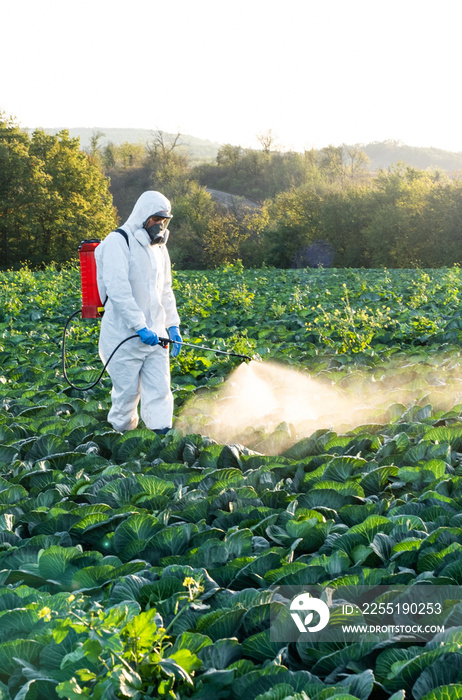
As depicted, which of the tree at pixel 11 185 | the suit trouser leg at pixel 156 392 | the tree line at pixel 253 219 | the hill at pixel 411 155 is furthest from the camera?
the hill at pixel 411 155

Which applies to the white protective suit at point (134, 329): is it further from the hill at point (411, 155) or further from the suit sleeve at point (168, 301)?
the hill at point (411, 155)

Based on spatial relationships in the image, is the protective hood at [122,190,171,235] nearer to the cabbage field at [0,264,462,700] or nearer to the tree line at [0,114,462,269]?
the cabbage field at [0,264,462,700]

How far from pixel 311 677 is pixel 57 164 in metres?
45.9

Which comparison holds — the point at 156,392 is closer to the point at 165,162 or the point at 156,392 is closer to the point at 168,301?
the point at 168,301

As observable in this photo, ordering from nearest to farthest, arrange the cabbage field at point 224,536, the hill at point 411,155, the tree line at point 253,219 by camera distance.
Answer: the cabbage field at point 224,536 < the tree line at point 253,219 < the hill at point 411,155

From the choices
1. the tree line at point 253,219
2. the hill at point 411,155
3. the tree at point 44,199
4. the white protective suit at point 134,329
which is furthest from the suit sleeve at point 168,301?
the hill at point 411,155

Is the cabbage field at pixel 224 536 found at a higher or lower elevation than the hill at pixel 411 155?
lower

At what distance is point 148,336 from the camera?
4422 mm

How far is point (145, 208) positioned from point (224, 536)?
8.94 feet

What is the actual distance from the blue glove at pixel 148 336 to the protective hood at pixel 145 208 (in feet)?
2.51

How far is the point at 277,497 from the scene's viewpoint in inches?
118

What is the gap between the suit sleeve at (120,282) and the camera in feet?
14.8

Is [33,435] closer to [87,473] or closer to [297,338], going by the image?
[87,473]

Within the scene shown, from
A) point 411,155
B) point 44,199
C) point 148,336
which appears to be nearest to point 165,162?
point 44,199
